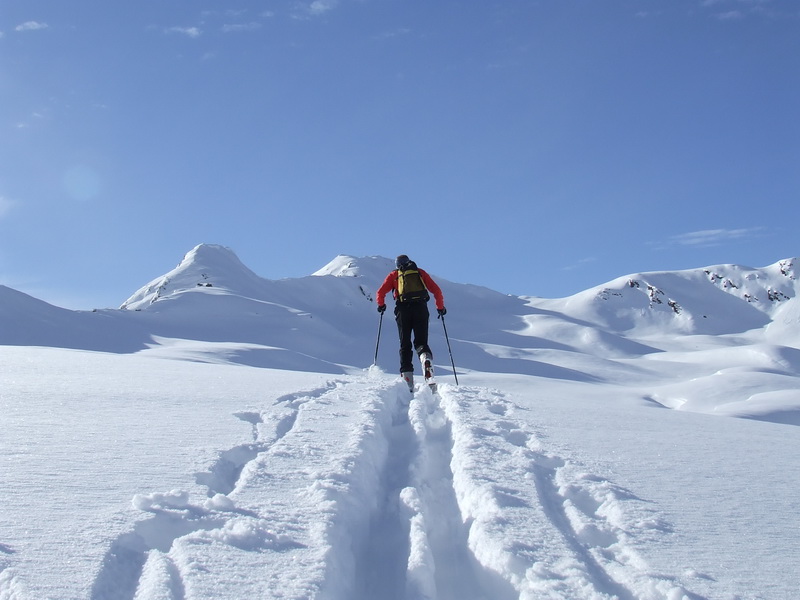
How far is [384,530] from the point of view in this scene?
377 centimetres

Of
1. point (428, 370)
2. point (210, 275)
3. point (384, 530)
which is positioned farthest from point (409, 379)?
point (210, 275)

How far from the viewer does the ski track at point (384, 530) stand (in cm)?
278

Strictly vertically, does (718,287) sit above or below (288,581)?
above

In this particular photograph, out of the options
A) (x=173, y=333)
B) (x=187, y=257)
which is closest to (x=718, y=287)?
(x=187, y=257)

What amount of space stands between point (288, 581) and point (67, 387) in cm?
534

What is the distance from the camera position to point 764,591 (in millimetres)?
2771

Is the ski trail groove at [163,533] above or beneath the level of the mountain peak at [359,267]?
beneath

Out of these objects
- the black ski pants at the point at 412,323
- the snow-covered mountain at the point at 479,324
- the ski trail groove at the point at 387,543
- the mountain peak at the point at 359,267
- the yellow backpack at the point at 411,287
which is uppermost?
the mountain peak at the point at 359,267

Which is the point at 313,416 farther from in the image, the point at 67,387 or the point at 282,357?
the point at 282,357

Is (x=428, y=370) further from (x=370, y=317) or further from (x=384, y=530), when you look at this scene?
(x=370, y=317)

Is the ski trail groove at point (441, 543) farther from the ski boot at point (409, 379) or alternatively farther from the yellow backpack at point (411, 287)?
the yellow backpack at point (411, 287)

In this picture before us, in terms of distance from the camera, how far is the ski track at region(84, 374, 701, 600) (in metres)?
2.78

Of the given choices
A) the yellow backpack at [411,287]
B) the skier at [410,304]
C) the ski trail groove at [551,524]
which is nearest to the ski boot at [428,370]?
the skier at [410,304]

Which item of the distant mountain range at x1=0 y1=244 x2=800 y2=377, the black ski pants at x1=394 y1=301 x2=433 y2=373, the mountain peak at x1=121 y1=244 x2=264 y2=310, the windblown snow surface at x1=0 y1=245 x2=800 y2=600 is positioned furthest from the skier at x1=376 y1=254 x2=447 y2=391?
the mountain peak at x1=121 y1=244 x2=264 y2=310
